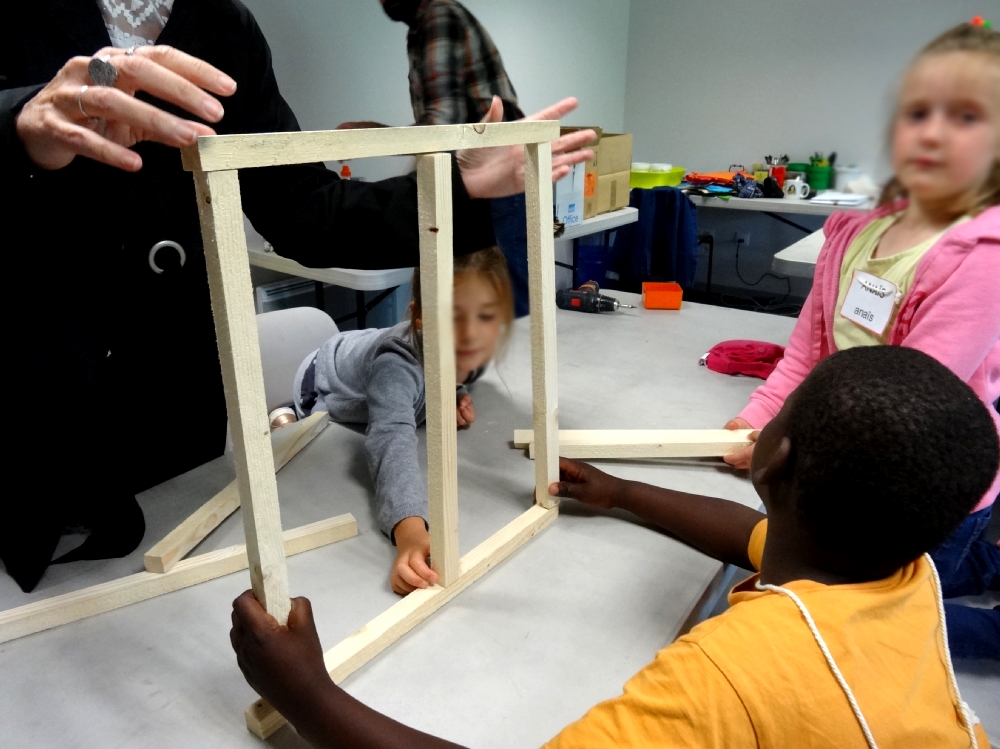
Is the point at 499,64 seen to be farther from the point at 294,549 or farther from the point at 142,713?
the point at 142,713

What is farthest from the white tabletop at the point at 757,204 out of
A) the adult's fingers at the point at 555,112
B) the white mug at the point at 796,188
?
the adult's fingers at the point at 555,112

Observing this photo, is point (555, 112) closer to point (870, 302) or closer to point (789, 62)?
point (789, 62)

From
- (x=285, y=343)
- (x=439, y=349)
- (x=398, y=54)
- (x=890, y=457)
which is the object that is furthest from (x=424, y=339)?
(x=398, y=54)

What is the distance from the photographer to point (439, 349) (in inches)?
24.3

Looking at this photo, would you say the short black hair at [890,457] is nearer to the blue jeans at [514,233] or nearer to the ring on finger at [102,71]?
the blue jeans at [514,233]

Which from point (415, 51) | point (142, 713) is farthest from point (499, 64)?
point (142, 713)

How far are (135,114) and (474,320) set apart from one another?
0.97ft

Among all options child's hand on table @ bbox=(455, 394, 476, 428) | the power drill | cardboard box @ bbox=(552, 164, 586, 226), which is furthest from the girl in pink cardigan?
cardboard box @ bbox=(552, 164, 586, 226)

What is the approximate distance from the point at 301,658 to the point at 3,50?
23.9 inches

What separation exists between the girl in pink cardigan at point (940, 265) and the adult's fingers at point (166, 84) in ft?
1.58

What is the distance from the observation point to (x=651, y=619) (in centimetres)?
62

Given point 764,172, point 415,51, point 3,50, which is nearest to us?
point 3,50

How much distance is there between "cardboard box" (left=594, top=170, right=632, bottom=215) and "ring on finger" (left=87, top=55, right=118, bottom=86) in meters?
1.93

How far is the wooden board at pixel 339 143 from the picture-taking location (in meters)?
0.44
